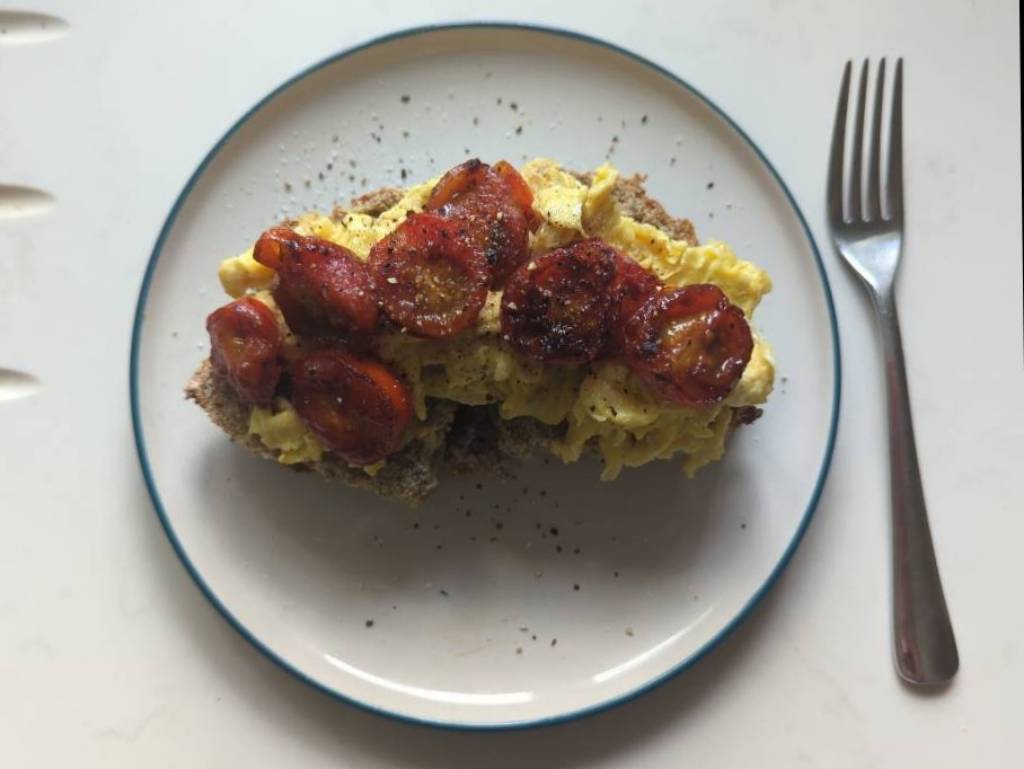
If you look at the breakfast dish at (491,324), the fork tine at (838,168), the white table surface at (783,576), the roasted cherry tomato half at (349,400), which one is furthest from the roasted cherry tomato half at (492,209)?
the fork tine at (838,168)

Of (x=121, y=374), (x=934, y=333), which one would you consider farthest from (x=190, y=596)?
(x=934, y=333)

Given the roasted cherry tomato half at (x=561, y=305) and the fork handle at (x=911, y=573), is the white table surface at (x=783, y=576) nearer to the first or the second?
the fork handle at (x=911, y=573)

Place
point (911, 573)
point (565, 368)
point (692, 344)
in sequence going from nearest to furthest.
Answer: point (692, 344)
point (565, 368)
point (911, 573)

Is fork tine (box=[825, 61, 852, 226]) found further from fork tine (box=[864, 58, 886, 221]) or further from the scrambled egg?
the scrambled egg

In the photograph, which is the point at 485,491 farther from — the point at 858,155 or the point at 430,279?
the point at 858,155

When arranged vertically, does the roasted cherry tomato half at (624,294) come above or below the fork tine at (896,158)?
below

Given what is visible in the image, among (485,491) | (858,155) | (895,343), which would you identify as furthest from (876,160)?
(485,491)
